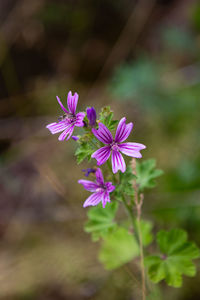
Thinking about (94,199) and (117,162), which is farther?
(94,199)

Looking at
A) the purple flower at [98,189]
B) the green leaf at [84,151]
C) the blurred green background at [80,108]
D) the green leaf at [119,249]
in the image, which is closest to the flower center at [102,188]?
the purple flower at [98,189]

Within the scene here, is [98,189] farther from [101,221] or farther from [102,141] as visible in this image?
[101,221]

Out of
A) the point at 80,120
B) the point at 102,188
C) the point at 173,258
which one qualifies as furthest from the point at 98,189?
the point at 173,258

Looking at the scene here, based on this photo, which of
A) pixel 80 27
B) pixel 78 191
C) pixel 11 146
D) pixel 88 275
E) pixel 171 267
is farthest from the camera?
pixel 80 27

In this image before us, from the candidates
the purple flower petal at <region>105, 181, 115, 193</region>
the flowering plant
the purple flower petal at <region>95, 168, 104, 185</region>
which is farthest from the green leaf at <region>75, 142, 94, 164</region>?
the purple flower petal at <region>105, 181, 115, 193</region>

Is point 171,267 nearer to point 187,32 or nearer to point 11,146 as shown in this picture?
point 11,146

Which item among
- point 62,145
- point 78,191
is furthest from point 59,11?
point 78,191

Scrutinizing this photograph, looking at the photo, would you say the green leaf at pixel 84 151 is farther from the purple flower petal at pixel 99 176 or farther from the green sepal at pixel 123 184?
the green sepal at pixel 123 184
